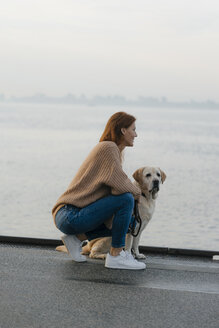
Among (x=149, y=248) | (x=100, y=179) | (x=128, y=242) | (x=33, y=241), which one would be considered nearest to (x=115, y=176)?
(x=100, y=179)

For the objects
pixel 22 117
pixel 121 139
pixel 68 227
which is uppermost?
pixel 121 139

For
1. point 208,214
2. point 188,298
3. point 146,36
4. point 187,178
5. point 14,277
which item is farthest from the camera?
point 146,36

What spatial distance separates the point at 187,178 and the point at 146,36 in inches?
739

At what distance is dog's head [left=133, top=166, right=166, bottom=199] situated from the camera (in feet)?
16.0

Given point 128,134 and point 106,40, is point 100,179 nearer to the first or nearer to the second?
point 128,134

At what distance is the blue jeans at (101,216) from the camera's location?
4418mm

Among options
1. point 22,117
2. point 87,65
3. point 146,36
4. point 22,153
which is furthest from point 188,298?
point 22,117

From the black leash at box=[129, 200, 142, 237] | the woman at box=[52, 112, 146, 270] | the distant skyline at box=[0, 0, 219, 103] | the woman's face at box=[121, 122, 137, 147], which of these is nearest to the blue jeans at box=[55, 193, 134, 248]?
the woman at box=[52, 112, 146, 270]

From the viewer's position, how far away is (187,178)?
17.9 m

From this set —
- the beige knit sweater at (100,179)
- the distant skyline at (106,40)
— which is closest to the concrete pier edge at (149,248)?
the beige knit sweater at (100,179)

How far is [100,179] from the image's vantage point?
4441mm

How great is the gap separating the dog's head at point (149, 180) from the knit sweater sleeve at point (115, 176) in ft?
1.53

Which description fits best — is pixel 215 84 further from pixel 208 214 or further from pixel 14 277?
pixel 14 277

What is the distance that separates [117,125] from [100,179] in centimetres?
43
